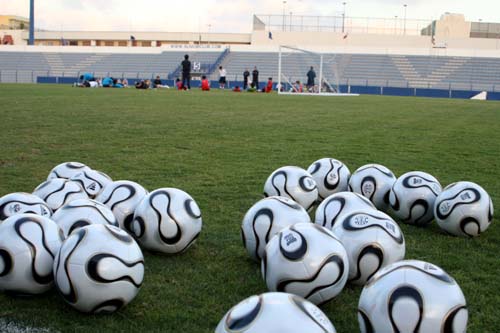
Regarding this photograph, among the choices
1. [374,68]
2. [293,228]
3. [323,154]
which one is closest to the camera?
[293,228]

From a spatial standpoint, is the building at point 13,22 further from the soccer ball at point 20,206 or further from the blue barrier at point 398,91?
the soccer ball at point 20,206

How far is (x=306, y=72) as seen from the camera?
49.0 metres

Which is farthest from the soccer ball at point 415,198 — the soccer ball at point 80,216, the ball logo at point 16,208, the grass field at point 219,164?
the ball logo at point 16,208

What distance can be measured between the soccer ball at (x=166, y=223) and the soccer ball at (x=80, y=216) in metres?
A: 0.26

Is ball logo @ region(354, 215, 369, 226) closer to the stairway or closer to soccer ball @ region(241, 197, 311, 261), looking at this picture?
soccer ball @ region(241, 197, 311, 261)

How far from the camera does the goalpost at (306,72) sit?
4076cm

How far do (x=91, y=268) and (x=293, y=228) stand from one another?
4.24 ft

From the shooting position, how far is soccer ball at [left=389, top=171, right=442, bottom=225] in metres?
5.49

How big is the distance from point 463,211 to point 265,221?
6.37 feet

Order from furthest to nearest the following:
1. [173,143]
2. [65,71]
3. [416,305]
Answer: [65,71] → [173,143] → [416,305]

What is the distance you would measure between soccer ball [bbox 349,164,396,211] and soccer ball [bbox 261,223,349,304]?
2.43 metres

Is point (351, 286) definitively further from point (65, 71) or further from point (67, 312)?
point (65, 71)

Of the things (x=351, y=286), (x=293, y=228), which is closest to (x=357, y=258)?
(x=351, y=286)

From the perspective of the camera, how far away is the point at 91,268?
333 cm
